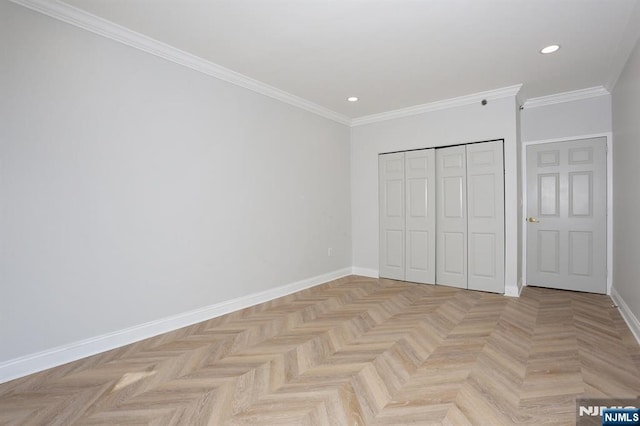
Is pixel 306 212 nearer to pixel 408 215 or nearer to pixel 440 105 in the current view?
→ pixel 408 215

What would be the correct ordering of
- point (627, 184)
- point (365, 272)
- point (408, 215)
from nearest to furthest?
1. point (627, 184)
2. point (408, 215)
3. point (365, 272)

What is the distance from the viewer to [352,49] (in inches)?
125

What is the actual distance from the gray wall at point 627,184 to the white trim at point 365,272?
10.1 ft

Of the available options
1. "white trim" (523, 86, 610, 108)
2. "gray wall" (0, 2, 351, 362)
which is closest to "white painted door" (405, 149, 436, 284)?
"white trim" (523, 86, 610, 108)

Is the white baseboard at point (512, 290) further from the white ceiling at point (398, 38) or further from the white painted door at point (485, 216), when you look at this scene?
the white ceiling at point (398, 38)

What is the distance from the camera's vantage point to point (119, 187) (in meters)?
2.80

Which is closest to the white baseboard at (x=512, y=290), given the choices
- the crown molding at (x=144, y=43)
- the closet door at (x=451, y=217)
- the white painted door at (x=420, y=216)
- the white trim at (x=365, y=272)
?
the closet door at (x=451, y=217)

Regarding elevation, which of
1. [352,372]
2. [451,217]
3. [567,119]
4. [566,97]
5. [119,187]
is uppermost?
[566,97]

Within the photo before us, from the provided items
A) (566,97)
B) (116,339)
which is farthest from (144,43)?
(566,97)

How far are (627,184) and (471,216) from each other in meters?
1.65

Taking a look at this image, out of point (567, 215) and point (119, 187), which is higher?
point (119, 187)

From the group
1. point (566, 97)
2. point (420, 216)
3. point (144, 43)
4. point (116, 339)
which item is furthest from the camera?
point (420, 216)

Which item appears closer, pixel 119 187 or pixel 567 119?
pixel 119 187

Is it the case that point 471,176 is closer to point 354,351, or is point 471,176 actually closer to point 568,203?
point 568,203
